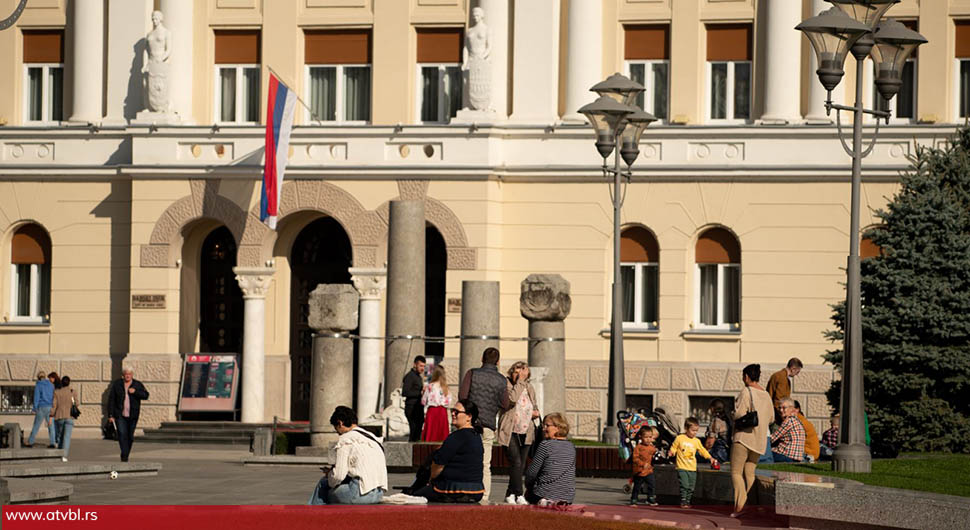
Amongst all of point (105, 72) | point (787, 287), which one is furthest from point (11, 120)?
point (787, 287)

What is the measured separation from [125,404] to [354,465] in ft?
40.4

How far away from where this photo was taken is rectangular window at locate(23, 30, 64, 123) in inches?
1690

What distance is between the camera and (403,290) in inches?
1296

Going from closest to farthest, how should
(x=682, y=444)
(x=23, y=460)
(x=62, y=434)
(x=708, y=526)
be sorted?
(x=708, y=526), (x=682, y=444), (x=23, y=460), (x=62, y=434)

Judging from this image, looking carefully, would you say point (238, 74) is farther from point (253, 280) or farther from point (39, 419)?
point (39, 419)

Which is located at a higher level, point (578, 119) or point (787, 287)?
point (578, 119)

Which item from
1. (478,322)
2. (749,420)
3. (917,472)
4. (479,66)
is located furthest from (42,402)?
(917,472)

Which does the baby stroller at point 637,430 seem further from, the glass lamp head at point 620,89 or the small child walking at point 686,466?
the glass lamp head at point 620,89

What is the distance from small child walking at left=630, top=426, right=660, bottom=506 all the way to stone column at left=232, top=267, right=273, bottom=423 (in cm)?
1886

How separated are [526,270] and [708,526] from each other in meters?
21.3

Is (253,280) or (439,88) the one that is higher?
(439,88)

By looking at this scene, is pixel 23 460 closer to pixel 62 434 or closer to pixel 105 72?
pixel 62 434

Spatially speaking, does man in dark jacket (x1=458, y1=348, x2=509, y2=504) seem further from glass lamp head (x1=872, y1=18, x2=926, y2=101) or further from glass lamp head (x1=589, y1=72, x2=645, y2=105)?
glass lamp head (x1=589, y1=72, x2=645, y2=105)

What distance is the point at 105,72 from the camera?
42188mm
